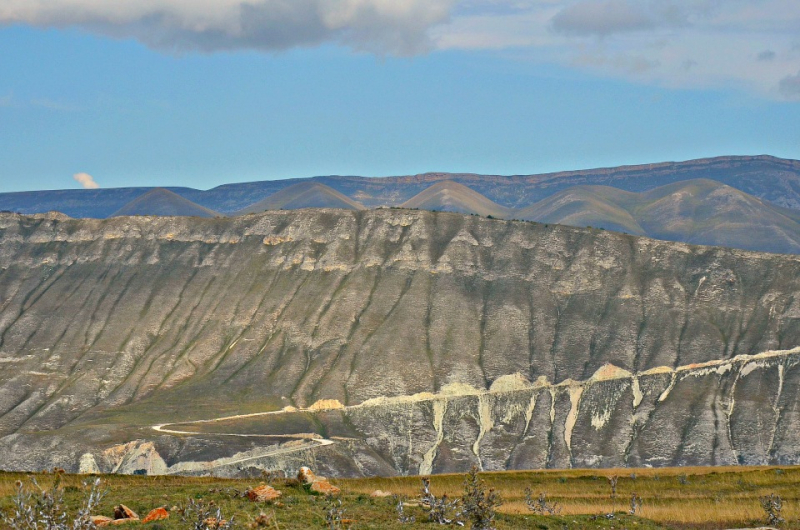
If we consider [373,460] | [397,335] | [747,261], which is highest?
[747,261]

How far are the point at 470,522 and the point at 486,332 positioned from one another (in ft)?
479

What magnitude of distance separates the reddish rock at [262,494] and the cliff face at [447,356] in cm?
10068

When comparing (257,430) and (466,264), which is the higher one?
(466,264)

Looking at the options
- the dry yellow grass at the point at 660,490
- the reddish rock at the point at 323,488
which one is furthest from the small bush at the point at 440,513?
the dry yellow grass at the point at 660,490

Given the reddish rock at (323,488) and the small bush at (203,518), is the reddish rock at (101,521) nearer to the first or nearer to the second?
the small bush at (203,518)

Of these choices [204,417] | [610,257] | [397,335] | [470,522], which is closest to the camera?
[470,522]

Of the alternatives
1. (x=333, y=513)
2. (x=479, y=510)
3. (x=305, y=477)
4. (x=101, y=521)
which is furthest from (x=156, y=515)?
(x=479, y=510)

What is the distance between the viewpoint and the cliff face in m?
144

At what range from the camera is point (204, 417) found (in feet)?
515

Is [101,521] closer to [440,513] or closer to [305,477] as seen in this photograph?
[305,477]

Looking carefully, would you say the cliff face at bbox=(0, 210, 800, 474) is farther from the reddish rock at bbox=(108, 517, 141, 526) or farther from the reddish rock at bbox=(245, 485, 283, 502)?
the reddish rock at bbox=(108, 517, 141, 526)

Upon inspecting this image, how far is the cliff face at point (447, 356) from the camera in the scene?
14438 centimetres

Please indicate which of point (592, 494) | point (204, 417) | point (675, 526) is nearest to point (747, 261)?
point (204, 417)

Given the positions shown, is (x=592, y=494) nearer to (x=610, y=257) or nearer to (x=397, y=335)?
(x=397, y=335)
